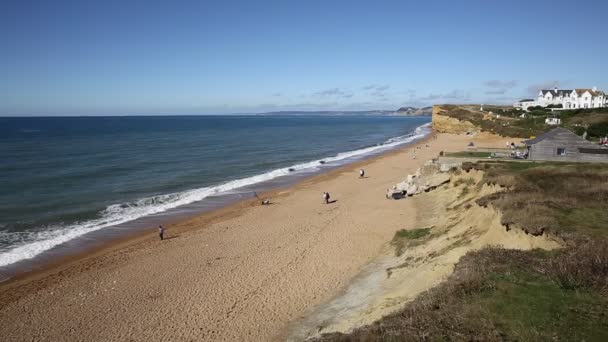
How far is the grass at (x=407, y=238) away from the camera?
1691 centimetres

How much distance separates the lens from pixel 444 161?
92.6ft

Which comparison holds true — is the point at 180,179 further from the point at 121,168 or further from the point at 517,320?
the point at 517,320

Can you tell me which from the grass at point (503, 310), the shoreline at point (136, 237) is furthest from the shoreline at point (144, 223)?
the grass at point (503, 310)

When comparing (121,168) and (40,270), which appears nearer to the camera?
(40,270)

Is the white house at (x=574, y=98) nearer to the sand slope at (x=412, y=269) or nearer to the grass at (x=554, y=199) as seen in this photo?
the grass at (x=554, y=199)

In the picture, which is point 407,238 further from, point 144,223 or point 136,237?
point 144,223

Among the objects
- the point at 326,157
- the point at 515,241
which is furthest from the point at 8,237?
the point at 326,157

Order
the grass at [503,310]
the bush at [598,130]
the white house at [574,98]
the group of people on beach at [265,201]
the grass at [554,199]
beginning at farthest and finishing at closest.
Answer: the white house at [574,98] < the bush at [598,130] < the group of people on beach at [265,201] < the grass at [554,199] < the grass at [503,310]

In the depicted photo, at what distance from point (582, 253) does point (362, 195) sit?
21.4m

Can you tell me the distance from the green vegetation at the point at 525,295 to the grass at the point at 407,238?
4.69 m

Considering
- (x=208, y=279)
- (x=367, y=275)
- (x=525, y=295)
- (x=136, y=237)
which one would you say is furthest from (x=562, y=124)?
(x=525, y=295)

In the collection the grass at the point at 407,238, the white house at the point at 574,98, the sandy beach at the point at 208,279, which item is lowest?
the sandy beach at the point at 208,279

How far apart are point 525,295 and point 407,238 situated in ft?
32.9

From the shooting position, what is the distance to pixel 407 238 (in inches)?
717
